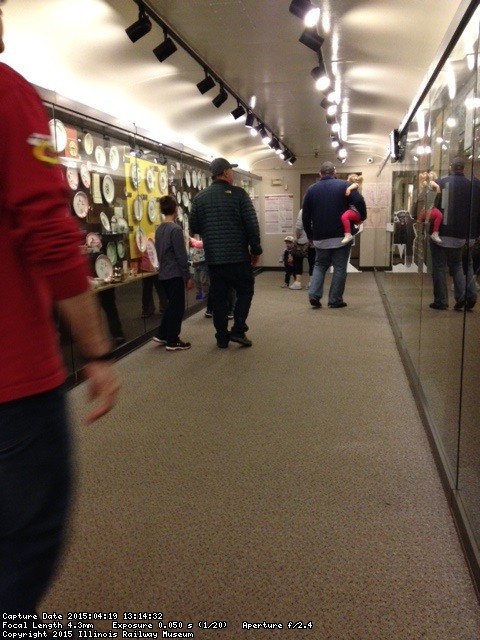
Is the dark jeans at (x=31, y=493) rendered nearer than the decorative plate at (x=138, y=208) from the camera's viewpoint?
Yes

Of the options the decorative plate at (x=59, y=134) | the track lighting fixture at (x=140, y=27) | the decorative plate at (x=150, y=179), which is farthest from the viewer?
the decorative plate at (x=150, y=179)

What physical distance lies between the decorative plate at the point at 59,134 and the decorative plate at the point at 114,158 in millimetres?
927

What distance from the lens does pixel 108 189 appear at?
545 centimetres

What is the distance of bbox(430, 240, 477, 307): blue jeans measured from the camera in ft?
7.64

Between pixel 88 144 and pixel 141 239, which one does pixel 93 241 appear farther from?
pixel 141 239

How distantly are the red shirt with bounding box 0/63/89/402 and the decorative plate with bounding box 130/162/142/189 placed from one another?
16.9ft

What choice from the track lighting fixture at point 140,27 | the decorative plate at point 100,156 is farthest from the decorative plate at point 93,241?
the track lighting fixture at point 140,27

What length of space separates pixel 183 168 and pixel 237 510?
6083mm

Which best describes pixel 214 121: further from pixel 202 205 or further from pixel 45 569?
pixel 45 569

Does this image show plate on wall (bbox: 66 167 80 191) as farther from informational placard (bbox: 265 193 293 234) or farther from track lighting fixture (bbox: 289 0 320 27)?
informational placard (bbox: 265 193 293 234)

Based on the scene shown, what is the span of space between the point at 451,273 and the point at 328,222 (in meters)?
4.83

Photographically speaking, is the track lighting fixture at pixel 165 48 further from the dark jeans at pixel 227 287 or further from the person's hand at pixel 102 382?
the person's hand at pixel 102 382

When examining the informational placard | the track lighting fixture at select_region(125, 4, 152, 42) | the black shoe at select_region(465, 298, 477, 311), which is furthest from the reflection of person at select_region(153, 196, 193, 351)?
the informational placard

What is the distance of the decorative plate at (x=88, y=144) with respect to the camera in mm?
5023
